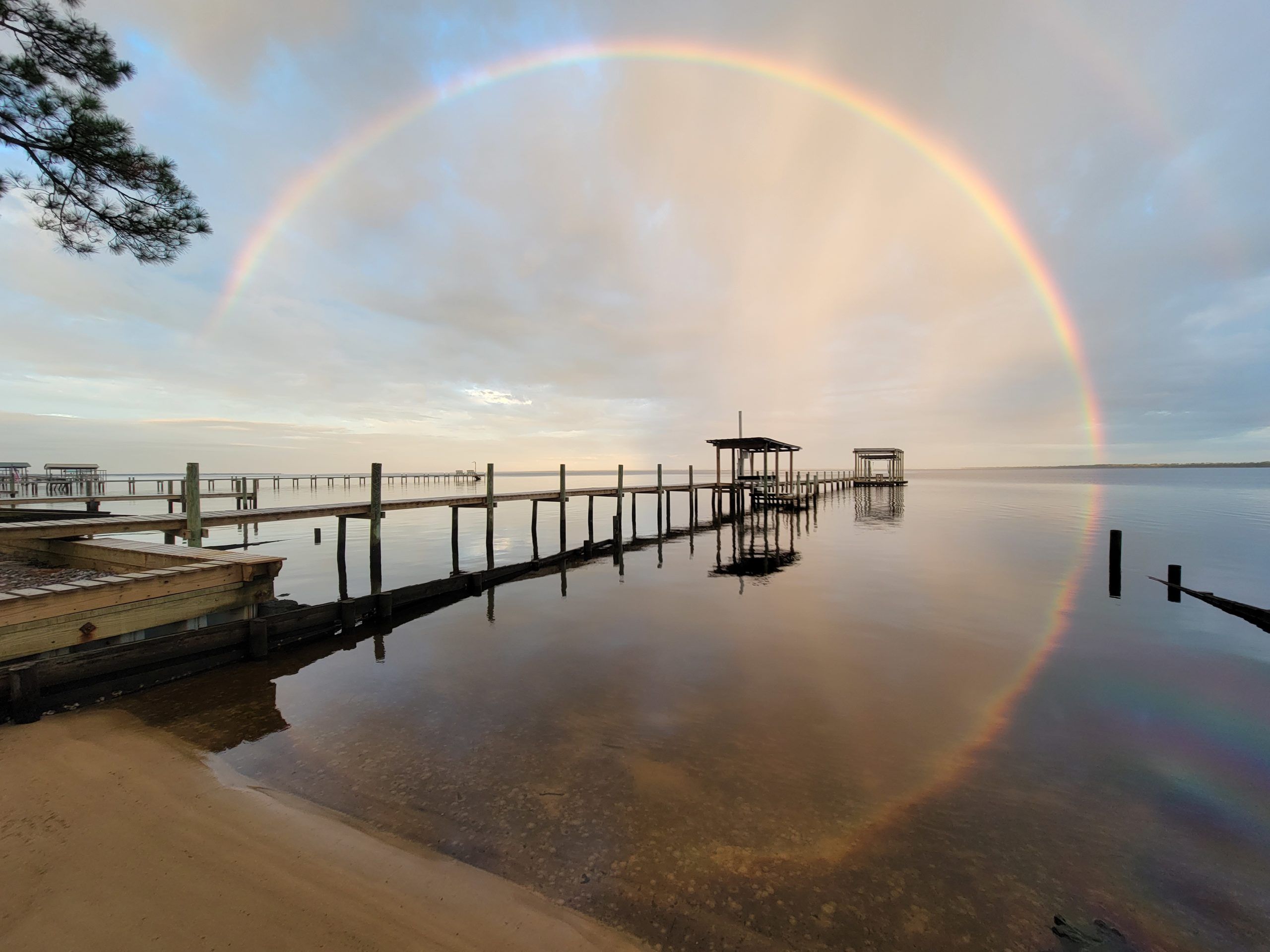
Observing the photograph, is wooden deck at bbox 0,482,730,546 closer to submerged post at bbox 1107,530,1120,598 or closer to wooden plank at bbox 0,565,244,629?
wooden plank at bbox 0,565,244,629

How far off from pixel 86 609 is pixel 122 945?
5175 mm

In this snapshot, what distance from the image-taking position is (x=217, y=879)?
3215mm

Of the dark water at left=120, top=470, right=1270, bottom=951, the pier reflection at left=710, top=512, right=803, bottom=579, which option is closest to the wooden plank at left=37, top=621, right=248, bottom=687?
the dark water at left=120, top=470, right=1270, bottom=951

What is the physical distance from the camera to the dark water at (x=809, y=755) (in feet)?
11.9

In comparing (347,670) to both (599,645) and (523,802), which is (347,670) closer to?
(599,645)

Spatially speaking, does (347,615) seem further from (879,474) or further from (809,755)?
(879,474)

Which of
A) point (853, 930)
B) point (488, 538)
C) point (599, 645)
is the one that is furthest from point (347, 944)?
point (488, 538)

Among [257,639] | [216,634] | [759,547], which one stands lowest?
[759,547]

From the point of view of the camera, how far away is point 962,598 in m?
13.6

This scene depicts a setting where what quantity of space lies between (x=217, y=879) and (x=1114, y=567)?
20.8m

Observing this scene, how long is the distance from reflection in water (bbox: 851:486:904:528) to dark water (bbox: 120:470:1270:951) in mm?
20906

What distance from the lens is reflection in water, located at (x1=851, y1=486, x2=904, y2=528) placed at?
34281mm

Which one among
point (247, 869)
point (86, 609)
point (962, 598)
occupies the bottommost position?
point (962, 598)

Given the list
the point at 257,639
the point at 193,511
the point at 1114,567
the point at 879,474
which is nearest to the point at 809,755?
the point at 257,639
